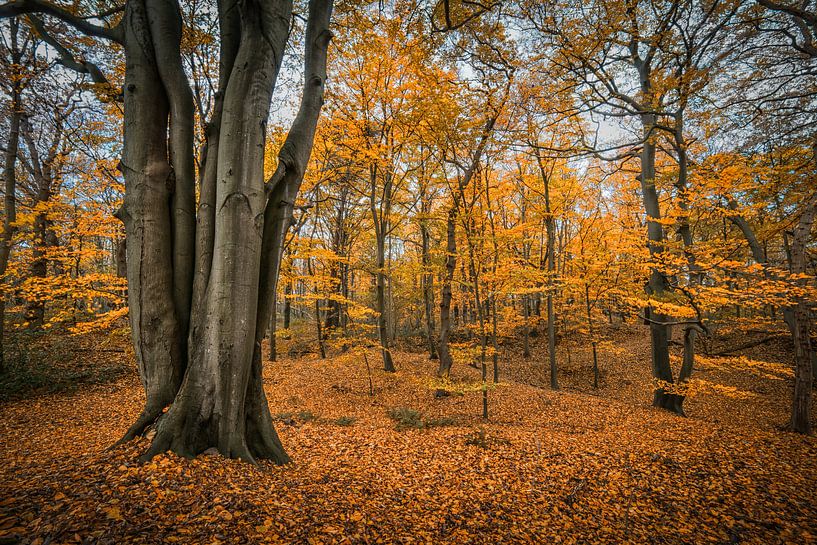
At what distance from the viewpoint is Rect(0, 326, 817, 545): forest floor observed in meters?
2.29

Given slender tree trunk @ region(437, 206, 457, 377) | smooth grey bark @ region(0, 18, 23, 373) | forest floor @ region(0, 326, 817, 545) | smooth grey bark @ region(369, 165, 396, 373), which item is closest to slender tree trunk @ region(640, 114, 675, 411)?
forest floor @ region(0, 326, 817, 545)

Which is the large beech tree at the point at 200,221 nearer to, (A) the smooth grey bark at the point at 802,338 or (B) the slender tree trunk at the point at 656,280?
(A) the smooth grey bark at the point at 802,338

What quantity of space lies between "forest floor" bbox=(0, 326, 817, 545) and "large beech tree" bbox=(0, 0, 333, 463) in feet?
1.77

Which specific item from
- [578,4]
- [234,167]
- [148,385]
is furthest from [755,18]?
[148,385]

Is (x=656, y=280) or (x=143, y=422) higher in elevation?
(x=656, y=280)

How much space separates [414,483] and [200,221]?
407 centimetres

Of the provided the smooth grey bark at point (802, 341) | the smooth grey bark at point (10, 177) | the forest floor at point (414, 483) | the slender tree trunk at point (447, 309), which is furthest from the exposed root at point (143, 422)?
the smooth grey bark at point (802, 341)

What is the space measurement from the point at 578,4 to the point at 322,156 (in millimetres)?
7988

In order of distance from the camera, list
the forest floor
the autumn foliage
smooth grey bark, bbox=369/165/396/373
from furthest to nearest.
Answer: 1. smooth grey bark, bbox=369/165/396/373
2. the autumn foliage
3. the forest floor

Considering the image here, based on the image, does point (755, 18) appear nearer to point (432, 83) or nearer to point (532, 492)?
point (432, 83)

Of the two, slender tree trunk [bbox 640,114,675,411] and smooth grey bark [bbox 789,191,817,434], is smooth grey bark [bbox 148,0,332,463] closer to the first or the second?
smooth grey bark [bbox 789,191,817,434]

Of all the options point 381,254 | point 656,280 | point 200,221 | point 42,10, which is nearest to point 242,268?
point 200,221

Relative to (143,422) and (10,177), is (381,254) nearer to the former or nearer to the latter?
(143,422)

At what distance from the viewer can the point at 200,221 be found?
3654 mm
